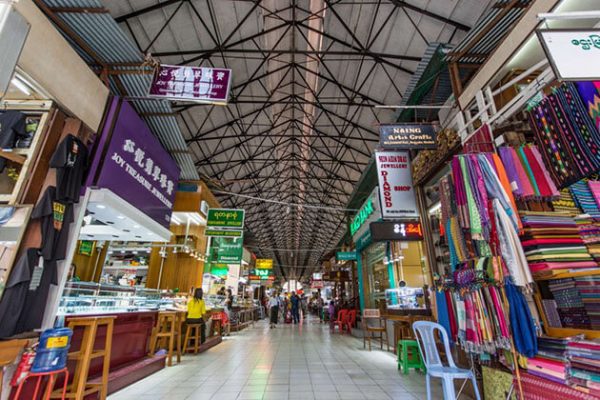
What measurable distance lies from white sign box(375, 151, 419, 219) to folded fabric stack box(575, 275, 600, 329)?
2.81 m

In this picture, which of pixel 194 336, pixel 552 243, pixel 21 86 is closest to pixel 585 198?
pixel 552 243

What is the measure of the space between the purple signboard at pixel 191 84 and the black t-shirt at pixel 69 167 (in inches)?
50.1

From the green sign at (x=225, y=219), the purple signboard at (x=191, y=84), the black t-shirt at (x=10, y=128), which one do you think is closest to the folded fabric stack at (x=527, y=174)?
the purple signboard at (x=191, y=84)

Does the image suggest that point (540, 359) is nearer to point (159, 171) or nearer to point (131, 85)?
point (159, 171)

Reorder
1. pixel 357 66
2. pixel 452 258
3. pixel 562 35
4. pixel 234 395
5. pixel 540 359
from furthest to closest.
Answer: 1. pixel 357 66
2. pixel 234 395
3. pixel 452 258
4. pixel 540 359
5. pixel 562 35

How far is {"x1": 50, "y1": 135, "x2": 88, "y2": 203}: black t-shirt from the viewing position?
9.25 feet

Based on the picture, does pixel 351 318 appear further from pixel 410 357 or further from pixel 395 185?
pixel 395 185

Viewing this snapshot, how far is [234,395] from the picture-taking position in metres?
3.25

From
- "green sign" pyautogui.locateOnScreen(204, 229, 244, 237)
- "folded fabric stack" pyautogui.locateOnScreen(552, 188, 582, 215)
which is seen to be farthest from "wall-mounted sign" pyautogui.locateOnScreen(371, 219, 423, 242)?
"green sign" pyautogui.locateOnScreen(204, 229, 244, 237)

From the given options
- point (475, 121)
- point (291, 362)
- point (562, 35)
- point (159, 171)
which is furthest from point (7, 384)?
point (475, 121)

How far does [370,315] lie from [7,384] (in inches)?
258

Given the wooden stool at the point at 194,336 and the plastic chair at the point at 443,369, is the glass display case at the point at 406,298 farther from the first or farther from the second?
the wooden stool at the point at 194,336

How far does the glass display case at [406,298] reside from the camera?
23.4ft

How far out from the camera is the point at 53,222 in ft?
8.86
